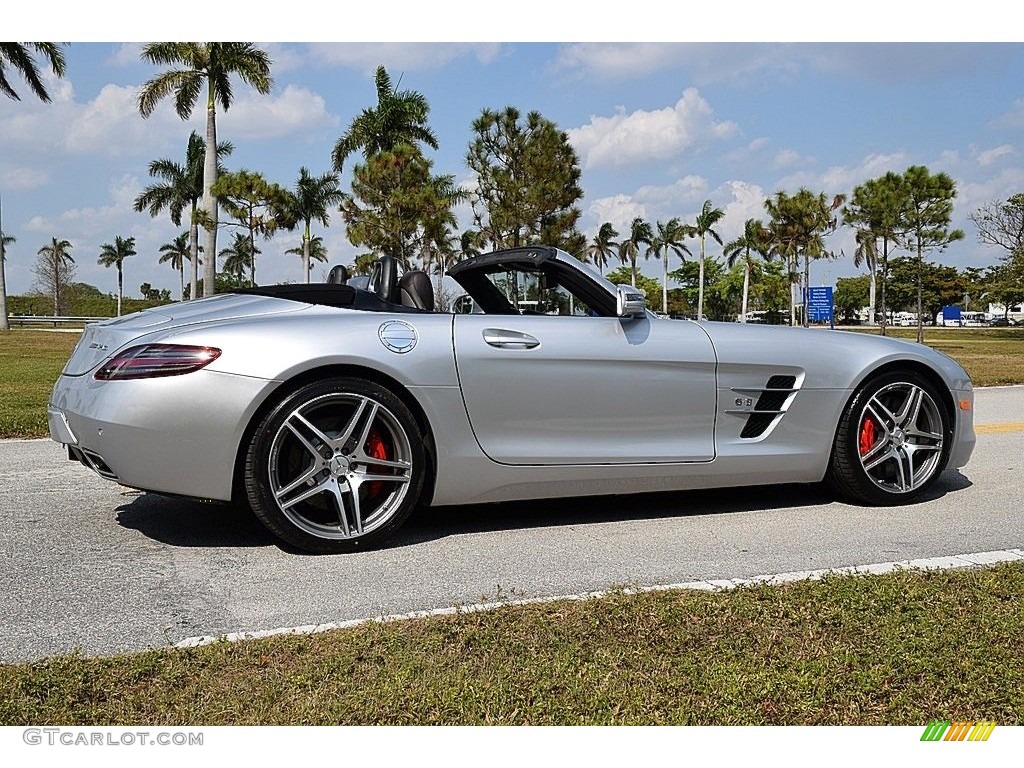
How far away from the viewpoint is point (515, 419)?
14.2 feet

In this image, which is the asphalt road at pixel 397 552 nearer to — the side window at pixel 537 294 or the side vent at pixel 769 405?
the side vent at pixel 769 405

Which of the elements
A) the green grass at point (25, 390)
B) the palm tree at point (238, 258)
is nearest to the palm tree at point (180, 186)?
the palm tree at point (238, 258)

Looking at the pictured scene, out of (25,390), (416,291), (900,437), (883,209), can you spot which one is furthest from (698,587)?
(883,209)

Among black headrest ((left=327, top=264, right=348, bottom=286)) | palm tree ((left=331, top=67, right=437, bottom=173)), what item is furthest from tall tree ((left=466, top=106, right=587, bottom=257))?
black headrest ((left=327, top=264, right=348, bottom=286))

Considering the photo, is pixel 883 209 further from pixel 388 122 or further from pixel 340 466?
pixel 340 466

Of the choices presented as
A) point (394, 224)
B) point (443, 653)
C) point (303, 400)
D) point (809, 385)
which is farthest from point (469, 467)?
point (394, 224)

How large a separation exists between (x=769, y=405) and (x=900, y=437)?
866mm

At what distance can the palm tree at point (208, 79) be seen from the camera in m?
33.1

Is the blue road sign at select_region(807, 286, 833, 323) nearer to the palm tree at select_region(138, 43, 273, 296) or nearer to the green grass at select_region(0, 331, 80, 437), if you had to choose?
the palm tree at select_region(138, 43, 273, 296)

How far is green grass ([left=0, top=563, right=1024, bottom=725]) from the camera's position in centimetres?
241

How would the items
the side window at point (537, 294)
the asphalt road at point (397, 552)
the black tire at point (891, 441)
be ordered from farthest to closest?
1. the black tire at point (891, 441)
2. the side window at point (537, 294)
3. the asphalt road at point (397, 552)

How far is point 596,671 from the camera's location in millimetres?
2678

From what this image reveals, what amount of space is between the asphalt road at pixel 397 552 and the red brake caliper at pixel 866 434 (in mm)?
320
